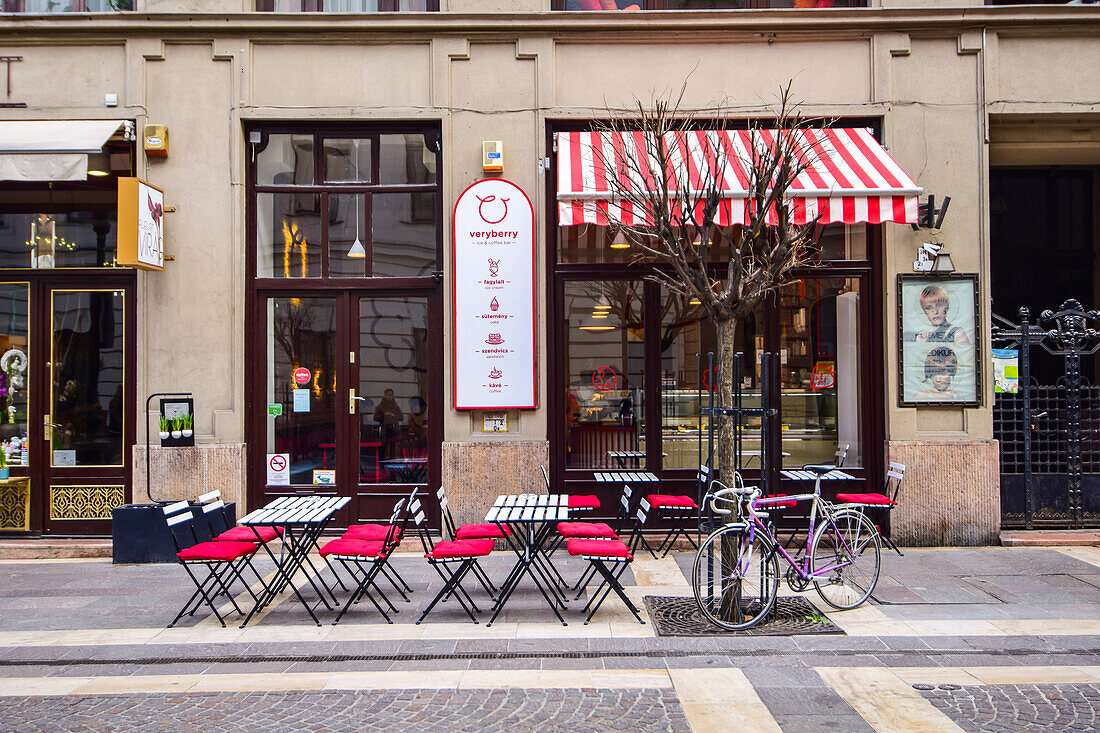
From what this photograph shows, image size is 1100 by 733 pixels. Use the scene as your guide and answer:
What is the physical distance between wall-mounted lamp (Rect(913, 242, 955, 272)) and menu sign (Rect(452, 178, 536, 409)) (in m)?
4.57

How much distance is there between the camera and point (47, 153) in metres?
9.05

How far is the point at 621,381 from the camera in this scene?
989 cm

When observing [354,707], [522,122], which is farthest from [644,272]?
[354,707]

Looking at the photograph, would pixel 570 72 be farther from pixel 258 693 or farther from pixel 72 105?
pixel 258 693

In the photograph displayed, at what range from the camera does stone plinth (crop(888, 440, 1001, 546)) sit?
31.1 ft

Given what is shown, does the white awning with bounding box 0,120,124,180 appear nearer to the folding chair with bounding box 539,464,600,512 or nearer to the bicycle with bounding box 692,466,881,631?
the folding chair with bounding box 539,464,600,512

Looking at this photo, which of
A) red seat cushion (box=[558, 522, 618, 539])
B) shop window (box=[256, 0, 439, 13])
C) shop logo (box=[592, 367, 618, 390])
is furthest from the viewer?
shop window (box=[256, 0, 439, 13])

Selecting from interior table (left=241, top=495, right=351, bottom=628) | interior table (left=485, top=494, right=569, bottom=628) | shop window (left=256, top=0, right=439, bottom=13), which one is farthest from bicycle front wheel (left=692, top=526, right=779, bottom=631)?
shop window (left=256, top=0, right=439, bottom=13)

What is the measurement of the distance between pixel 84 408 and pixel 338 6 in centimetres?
581

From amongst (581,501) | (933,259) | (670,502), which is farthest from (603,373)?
(933,259)

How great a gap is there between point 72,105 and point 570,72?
5.96 meters

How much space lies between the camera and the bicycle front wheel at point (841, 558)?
702 centimetres

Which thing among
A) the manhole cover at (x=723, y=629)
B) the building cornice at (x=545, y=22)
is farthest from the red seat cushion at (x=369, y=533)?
the building cornice at (x=545, y=22)

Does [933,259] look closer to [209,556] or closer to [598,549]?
[598,549]
